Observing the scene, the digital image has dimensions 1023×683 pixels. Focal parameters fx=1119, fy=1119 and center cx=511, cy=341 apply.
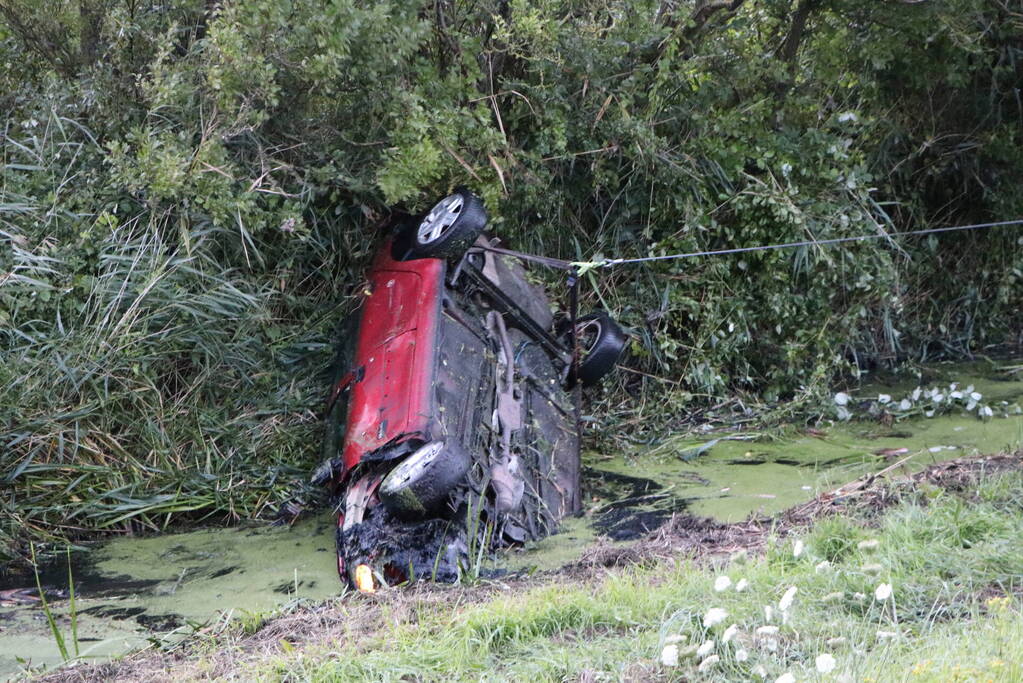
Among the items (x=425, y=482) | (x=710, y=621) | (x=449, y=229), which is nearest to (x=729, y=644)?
(x=710, y=621)

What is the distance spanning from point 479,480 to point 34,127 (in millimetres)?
3903

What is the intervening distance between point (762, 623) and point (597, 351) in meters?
3.23

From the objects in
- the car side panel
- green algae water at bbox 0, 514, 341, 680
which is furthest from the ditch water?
the car side panel

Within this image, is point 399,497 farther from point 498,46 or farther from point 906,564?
point 498,46

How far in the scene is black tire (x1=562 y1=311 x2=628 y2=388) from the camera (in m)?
6.59

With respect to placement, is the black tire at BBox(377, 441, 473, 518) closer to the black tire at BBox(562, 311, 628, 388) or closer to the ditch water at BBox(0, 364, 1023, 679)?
the ditch water at BBox(0, 364, 1023, 679)

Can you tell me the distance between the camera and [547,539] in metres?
5.12

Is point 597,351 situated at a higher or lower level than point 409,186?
lower

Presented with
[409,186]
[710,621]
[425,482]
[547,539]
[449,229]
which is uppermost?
[409,186]

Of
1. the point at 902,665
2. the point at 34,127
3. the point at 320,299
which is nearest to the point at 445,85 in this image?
the point at 320,299

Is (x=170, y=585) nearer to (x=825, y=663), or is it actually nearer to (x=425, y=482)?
(x=425, y=482)

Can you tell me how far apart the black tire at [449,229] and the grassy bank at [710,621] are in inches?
82.6

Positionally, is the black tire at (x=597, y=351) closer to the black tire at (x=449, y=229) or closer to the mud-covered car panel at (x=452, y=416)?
the mud-covered car panel at (x=452, y=416)

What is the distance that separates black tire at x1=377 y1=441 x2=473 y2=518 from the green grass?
23.2 inches
